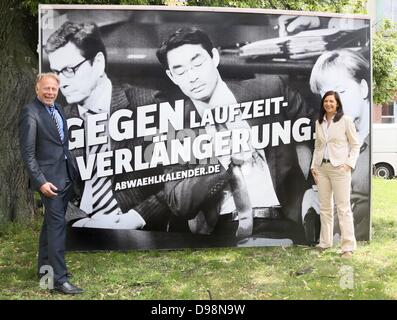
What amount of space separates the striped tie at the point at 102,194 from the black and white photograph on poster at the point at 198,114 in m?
0.01

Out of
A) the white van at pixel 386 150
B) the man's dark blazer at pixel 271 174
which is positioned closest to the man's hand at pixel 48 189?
the man's dark blazer at pixel 271 174

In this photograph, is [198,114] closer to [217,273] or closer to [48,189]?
[217,273]

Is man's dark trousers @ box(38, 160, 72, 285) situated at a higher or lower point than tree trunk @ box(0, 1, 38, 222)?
lower

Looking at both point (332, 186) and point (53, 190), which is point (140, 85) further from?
point (332, 186)

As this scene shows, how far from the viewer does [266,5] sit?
1055 cm

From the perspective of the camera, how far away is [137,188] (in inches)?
249

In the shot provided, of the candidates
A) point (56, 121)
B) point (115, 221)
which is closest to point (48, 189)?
point (56, 121)

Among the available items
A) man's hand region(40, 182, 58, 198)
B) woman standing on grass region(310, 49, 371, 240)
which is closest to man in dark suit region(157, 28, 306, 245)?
woman standing on grass region(310, 49, 371, 240)

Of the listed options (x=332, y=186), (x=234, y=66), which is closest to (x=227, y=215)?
(x=332, y=186)

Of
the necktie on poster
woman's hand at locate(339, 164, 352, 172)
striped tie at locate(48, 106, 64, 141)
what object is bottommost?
the necktie on poster

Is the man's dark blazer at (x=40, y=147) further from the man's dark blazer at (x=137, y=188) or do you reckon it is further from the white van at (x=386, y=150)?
the white van at (x=386, y=150)

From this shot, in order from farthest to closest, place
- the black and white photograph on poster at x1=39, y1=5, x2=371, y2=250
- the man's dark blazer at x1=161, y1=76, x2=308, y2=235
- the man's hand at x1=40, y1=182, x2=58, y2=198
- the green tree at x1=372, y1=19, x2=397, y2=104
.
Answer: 1. the green tree at x1=372, y1=19, x2=397, y2=104
2. the man's dark blazer at x1=161, y1=76, x2=308, y2=235
3. the black and white photograph on poster at x1=39, y1=5, x2=371, y2=250
4. the man's hand at x1=40, y1=182, x2=58, y2=198

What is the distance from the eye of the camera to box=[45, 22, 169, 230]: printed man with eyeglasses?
6055 mm

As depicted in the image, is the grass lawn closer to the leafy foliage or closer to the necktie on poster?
the necktie on poster
